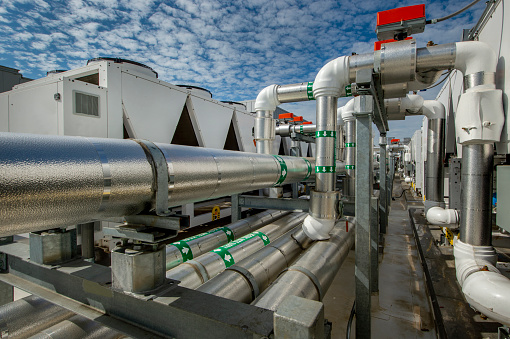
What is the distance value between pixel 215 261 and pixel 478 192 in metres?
2.26

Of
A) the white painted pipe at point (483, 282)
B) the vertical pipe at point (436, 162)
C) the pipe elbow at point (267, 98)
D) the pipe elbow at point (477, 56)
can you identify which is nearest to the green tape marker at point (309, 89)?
the pipe elbow at point (267, 98)

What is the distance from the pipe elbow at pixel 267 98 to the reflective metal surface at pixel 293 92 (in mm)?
55

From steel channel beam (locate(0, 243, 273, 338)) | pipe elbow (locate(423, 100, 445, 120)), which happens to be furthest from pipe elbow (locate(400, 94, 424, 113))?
steel channel beam (locate(0, 243, 273, 338))

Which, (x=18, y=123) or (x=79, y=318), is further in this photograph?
(x=18, y=123)

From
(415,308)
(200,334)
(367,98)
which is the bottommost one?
(415,308)

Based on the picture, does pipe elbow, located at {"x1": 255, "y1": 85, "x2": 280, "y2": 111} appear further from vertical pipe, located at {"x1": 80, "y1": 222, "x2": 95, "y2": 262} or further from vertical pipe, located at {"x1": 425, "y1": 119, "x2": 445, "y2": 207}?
vertical pipe, located at {"x1": 425, "y1": 119, "x2": 445, "y2": 207}

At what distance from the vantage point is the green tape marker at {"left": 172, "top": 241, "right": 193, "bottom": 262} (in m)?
2.42

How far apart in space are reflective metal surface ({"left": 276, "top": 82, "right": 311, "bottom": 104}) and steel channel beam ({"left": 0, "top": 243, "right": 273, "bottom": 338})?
2.94m

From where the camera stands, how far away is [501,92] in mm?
1962

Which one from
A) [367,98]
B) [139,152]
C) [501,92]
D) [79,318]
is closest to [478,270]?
[501,92]

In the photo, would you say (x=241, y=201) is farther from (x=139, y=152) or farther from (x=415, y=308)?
(x=139, y=152)

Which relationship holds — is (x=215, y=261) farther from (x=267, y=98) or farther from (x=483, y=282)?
(x=267, y=98)

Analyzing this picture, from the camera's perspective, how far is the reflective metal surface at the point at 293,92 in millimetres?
3387

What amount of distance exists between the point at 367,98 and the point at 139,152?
73.1 inches
